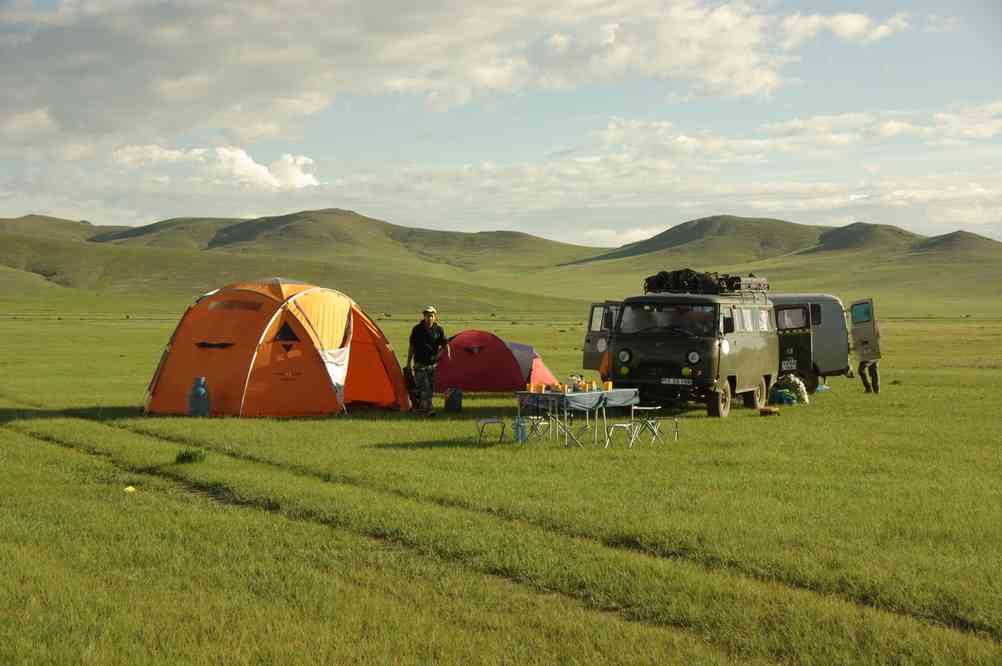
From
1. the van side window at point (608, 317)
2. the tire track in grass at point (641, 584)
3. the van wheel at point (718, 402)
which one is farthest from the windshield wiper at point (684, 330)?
the tire track in grass at point (641, 584)

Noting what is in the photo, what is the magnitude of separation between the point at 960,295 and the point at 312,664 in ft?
604

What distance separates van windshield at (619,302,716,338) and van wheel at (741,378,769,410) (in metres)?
3.12

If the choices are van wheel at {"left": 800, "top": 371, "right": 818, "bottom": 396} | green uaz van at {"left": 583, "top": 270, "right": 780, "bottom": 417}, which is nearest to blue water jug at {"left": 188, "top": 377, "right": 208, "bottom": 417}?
green uaz van at {"left": 583, "top": 270, "right": 780, "bottom": 417}

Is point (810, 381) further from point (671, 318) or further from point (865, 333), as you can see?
point (671, 318)

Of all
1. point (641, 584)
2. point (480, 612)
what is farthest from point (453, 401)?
point (480, 612)

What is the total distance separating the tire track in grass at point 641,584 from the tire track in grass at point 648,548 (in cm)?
17

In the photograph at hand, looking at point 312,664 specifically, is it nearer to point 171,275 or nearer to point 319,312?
point 319,312

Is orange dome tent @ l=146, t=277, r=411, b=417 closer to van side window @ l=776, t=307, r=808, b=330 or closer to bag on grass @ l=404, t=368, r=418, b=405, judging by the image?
bag on grass @ l=404, t=368, r=418, b=405

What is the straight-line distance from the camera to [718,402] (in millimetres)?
21719

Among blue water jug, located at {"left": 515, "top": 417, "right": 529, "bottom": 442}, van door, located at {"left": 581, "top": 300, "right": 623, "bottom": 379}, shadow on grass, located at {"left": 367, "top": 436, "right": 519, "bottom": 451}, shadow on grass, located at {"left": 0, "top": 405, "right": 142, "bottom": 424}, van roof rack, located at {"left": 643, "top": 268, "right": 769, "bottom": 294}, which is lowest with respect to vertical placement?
shadow on grass, located at {"left": 367, "top": 436, "right": 519, "bottom": 451}

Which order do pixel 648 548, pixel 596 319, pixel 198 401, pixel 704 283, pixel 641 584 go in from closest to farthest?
pixel 641 584 → pixel 648 548 → pixel 198 401 → pixel 704 283 → pixel 596 319

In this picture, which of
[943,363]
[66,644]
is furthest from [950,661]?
[943,363]

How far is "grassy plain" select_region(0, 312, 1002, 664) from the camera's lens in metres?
7.49

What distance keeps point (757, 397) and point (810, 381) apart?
3.82m
